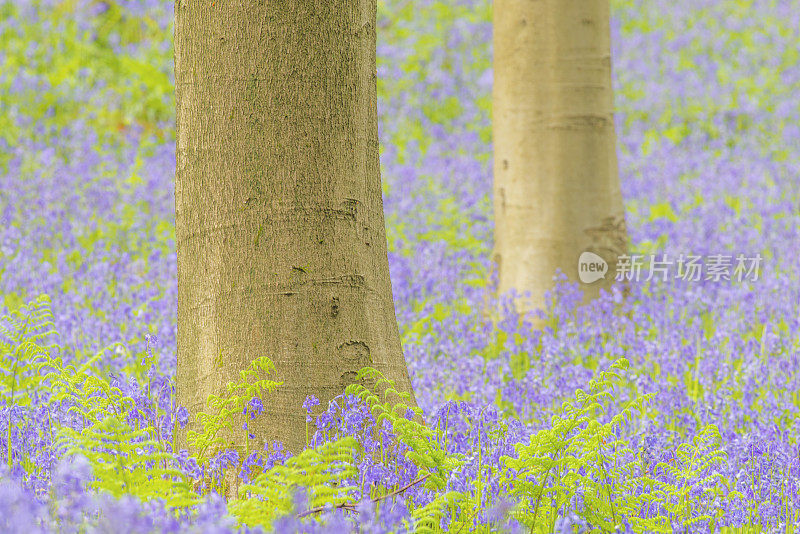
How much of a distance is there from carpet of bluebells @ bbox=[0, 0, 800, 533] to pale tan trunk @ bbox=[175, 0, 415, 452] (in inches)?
5.6

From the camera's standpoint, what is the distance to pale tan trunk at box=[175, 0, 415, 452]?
257cm

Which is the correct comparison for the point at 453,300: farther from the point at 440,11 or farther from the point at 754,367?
the point at 440,11

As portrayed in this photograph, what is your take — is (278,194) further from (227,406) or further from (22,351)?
(22,351)

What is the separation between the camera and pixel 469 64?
11414 mm

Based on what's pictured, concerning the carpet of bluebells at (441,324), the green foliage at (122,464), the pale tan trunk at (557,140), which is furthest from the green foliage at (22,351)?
the pale tan trunk at (557,140)

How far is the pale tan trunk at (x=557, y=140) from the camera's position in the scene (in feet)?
15.7

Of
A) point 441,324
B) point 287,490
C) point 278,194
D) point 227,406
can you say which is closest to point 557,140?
point 441,324

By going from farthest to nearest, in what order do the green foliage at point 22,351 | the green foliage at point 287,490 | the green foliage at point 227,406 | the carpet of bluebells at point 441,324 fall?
the green foliage at point 22,351, the green foliage at point 227,406, the carpet of bluebells at point 441,324, the green foliage at point 287,490

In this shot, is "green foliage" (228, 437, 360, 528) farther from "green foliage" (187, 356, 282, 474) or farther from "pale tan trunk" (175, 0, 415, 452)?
"pale tan trunk" (175, 0, 415, 452)

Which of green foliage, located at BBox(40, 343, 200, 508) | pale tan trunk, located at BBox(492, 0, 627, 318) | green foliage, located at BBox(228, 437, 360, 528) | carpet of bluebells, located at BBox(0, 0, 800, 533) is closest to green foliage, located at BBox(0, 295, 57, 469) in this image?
carpet of bluebells, located at BBox(0, 0, 800, 533)

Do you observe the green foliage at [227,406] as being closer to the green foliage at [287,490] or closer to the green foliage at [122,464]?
the green foliage at [122,464]

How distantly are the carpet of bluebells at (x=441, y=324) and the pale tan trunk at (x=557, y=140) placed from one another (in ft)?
0.97

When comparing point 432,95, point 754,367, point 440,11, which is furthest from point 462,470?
point 440,11

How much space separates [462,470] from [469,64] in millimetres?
9557
